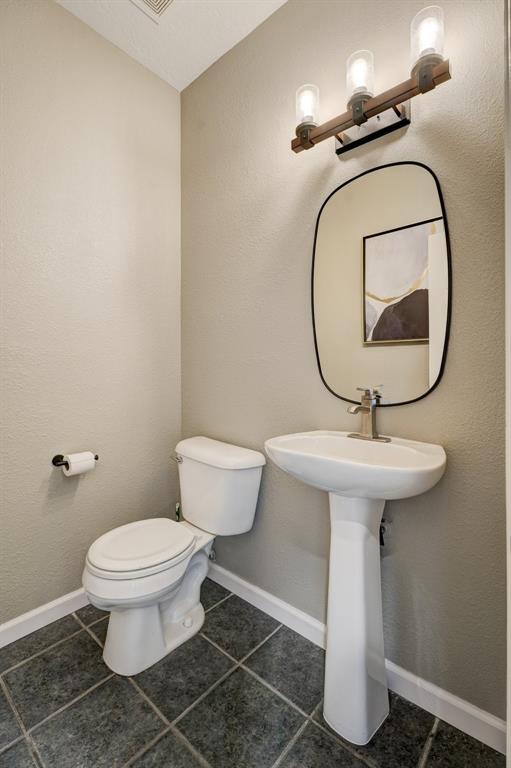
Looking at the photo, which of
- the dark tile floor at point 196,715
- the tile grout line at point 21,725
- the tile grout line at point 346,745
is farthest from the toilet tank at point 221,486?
the tile grout line at point 21,725

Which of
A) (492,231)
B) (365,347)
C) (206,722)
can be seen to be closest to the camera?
(492,231)

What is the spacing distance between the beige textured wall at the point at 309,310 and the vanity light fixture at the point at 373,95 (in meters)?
0.06

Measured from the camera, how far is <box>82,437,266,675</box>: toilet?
1.17 meters

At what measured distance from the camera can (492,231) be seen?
971 mm

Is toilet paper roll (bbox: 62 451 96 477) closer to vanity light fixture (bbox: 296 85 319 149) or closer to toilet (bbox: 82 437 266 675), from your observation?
toilet (bbox: 82 437 266 675)

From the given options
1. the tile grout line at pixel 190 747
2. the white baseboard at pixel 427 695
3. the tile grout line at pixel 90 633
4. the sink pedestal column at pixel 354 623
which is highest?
the sink pedestal column at pixel 354 623

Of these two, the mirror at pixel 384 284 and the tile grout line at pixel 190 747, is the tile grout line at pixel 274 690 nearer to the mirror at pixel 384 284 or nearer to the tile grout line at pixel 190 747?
the tile grout line at pixel 190 747

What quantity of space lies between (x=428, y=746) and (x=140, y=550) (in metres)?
1.07

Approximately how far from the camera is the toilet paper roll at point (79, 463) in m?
1.46

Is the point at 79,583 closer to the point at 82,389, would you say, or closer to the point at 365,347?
the point at 82,389

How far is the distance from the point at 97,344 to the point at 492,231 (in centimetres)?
158

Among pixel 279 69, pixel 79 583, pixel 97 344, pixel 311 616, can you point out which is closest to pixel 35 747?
pixel 79 583

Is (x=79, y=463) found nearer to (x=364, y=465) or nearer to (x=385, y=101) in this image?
(x=364, y=465)

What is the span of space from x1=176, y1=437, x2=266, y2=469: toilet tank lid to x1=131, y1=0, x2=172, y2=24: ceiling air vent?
6.14 ft
